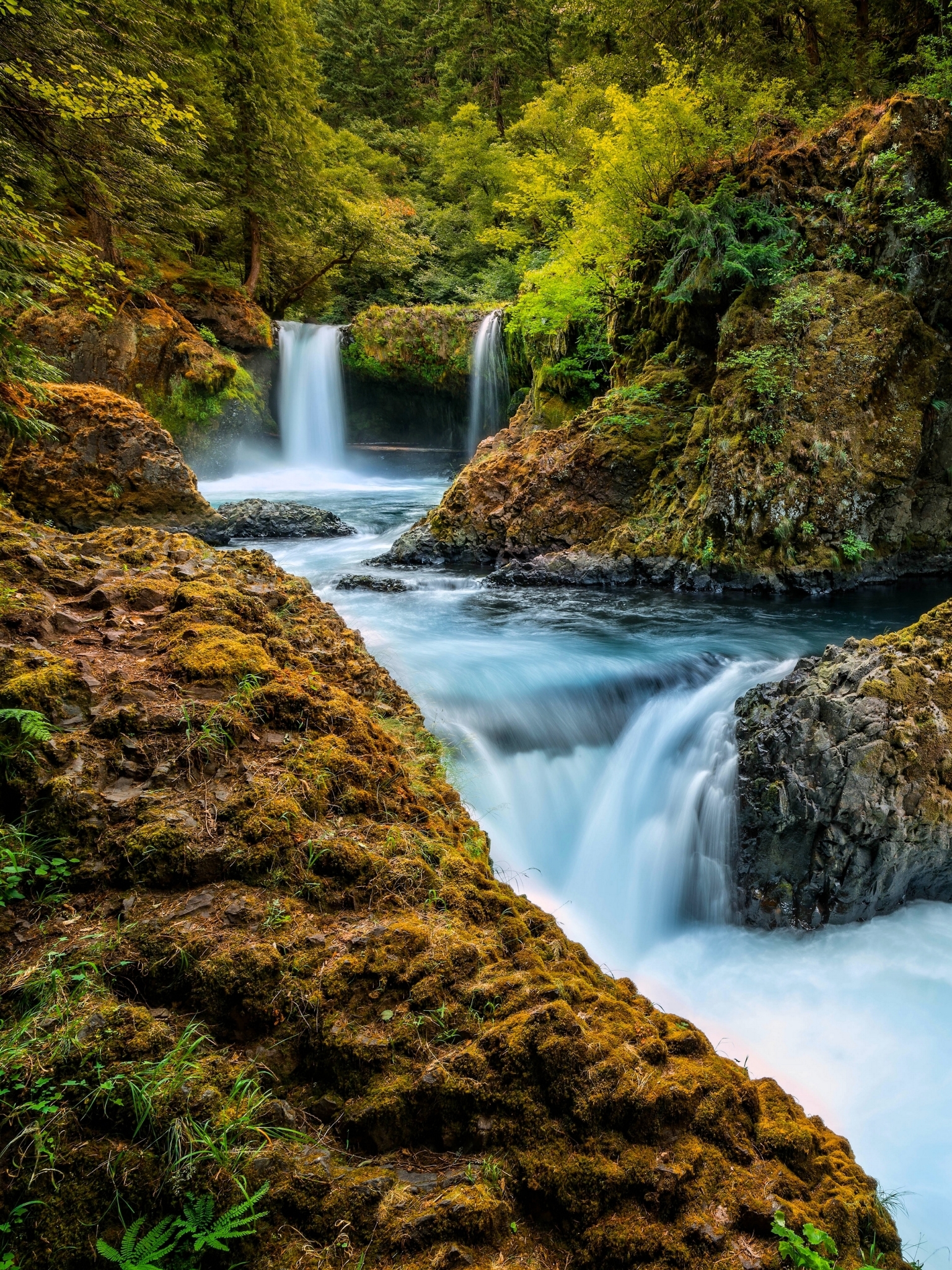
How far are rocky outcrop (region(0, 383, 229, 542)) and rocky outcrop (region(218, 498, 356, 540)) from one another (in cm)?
138

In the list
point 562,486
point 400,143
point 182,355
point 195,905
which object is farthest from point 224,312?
point 195,905

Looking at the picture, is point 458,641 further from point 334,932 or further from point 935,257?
point 935,257

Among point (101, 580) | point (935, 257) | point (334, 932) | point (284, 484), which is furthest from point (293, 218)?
point (334, 932)

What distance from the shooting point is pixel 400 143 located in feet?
79.2

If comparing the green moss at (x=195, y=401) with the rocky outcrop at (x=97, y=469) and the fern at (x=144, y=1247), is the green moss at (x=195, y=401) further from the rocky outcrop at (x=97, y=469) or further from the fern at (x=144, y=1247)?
the fern at (x=144, y=1247)

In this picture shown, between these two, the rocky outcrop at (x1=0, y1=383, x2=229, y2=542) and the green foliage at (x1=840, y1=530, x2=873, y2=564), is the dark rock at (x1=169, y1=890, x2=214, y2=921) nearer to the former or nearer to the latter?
the rocky outcrop at (x1=0, y1=383, x2=229, y2=542)

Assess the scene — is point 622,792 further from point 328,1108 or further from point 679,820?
point 328,1108

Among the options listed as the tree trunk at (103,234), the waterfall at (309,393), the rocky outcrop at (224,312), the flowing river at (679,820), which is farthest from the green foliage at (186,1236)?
the waterfall at (309,393)

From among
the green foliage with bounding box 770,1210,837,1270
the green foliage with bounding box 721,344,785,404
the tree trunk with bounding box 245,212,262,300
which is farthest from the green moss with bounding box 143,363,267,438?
the green foliage with bounding box 770,1210,837,1270

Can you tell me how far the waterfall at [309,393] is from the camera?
18328 millimetres

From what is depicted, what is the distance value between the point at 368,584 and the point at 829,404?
6634 mm

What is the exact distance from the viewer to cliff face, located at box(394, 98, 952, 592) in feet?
27.4

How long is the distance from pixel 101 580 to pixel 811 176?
1059 centimetres

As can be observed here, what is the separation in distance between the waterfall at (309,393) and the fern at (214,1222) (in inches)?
751
